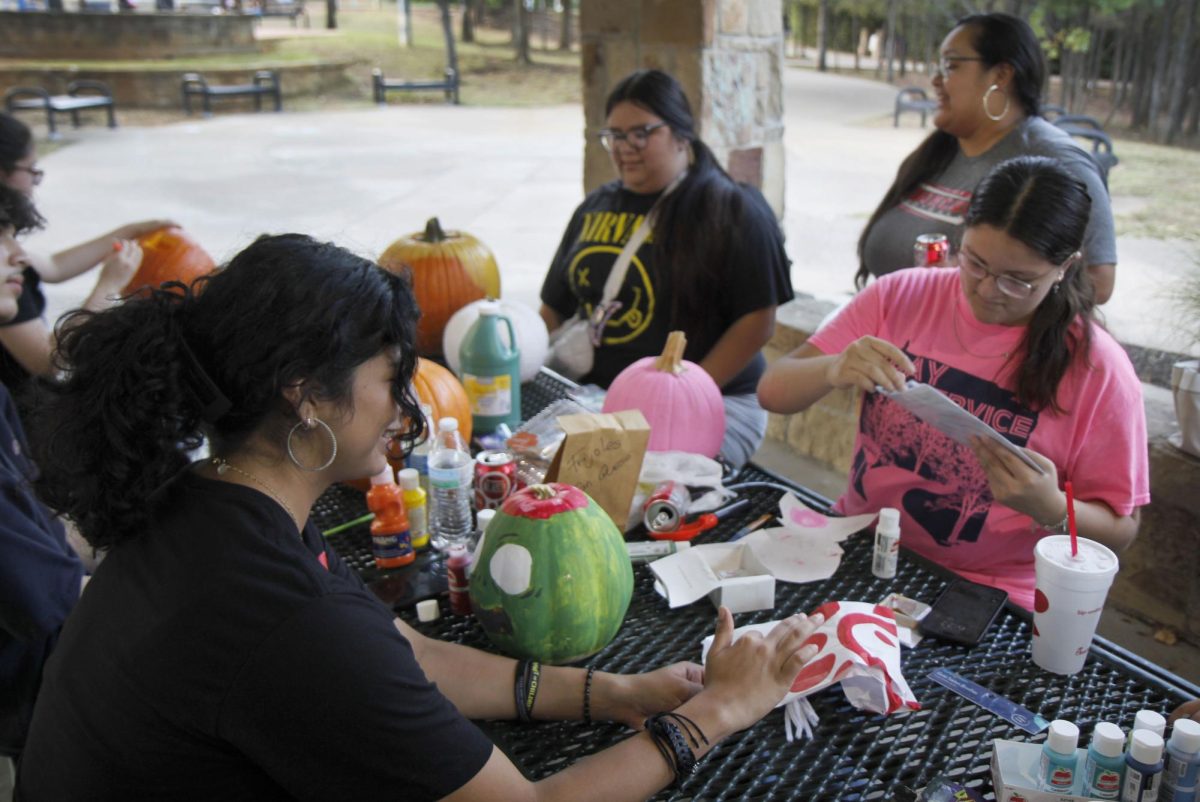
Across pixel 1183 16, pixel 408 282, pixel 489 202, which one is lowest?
pixel 489 202

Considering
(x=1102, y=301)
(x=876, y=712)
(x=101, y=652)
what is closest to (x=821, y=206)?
(x=1102, y=301)

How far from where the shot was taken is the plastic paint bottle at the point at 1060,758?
1.15 m

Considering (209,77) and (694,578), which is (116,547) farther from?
(209,77)

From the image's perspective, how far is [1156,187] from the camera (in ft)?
13.3

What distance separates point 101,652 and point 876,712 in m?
1.08

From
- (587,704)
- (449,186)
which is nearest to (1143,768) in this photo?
(587,704)

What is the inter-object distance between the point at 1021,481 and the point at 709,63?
254 cm

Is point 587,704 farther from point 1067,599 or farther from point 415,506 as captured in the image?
point 1067,599

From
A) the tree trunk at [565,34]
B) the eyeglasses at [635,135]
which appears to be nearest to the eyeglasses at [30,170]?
the eyeglasses at [635,135]

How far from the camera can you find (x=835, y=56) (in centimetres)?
631

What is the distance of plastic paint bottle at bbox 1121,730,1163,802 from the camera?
3.62ft

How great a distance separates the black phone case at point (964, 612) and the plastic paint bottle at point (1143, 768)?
1.32 ft

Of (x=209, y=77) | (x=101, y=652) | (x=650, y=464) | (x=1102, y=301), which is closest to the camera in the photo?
(x=101, y=652)

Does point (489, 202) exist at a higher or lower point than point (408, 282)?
lower
